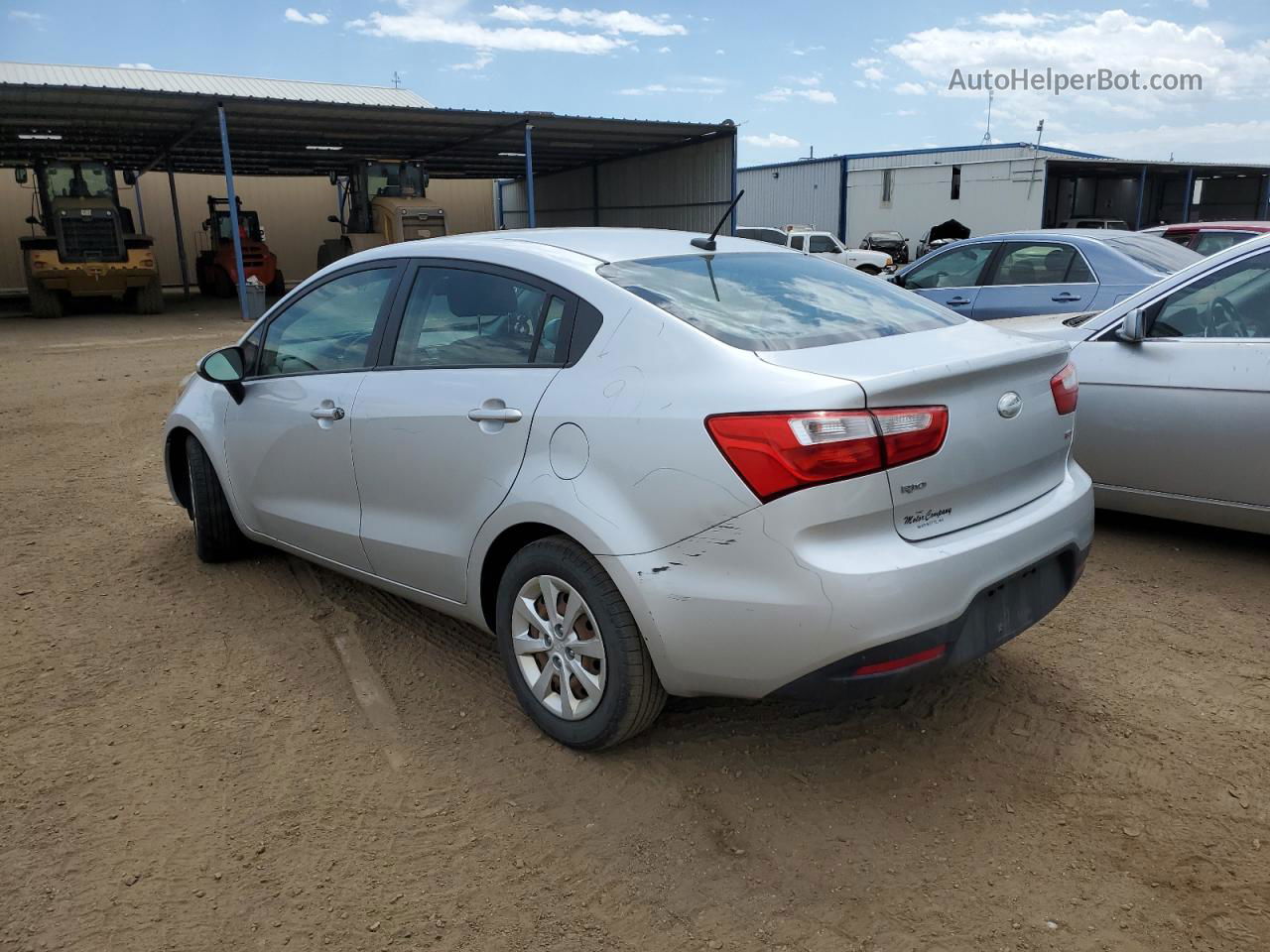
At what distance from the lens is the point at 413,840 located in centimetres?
266

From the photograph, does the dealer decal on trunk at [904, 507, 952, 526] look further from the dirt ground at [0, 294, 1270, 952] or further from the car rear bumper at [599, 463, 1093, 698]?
the dirt ground at [0, 294, 1270, 952]

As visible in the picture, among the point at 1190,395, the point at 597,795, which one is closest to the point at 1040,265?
the point at 1190,395

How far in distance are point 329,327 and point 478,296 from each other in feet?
3.08

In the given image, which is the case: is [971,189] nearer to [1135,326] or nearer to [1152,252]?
[1152,252]

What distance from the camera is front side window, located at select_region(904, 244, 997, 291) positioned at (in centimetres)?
856

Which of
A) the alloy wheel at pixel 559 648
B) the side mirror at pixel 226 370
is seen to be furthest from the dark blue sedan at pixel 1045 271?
the side mirror at pixel 226 370

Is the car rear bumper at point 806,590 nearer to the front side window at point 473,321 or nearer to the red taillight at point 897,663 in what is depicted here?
the red taillight at point 897,663

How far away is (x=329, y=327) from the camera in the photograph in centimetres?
391

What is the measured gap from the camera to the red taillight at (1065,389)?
3.02m

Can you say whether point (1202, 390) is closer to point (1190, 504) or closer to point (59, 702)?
point (1190, 504)

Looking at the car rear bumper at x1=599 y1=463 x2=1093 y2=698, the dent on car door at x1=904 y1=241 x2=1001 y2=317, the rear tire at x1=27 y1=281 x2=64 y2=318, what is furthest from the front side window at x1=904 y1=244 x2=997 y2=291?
the rear tire at x1=27 y1=281 x2=64 y2=318

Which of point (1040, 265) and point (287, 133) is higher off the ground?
point (287, 133)

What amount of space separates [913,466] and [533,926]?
4.90 feet

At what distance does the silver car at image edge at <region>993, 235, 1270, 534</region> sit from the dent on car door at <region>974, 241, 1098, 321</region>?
10.0 feet
